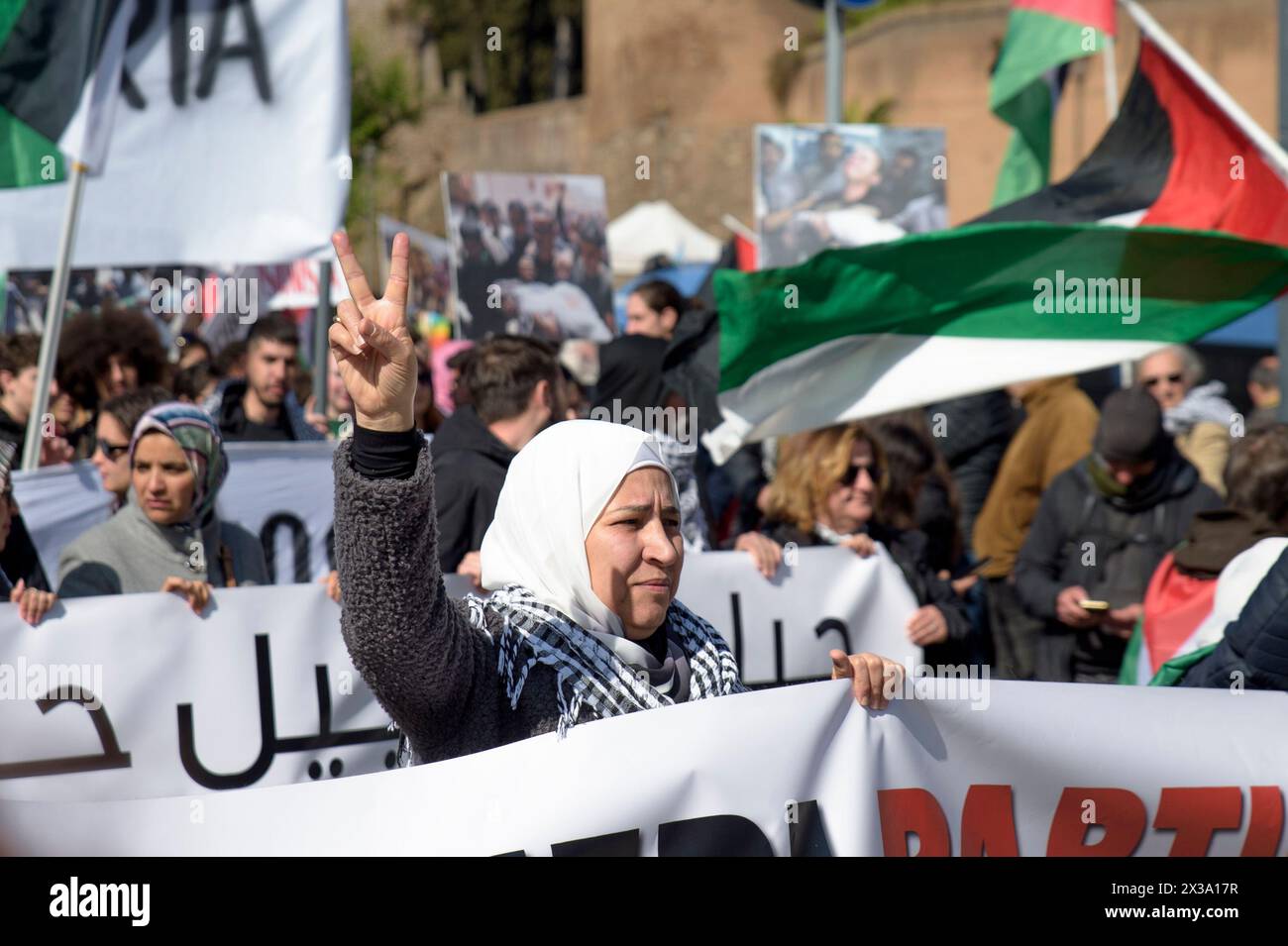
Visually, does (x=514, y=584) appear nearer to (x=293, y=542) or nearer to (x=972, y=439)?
(x=293, y=542)

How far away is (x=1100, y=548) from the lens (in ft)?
19.6

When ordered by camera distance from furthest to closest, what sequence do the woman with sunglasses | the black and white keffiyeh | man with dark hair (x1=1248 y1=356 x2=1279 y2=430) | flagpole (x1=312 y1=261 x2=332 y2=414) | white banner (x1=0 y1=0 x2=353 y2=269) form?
man with dark hair (x1=1248 y1=356 x2=1279 y2=430)
flagpole (x1=312 y1=261 x2=332 y2=414)
white banner (x1=0 y1=0 x2=353 y2=269)
the woman with sunglasses
the black and white keffiyeh

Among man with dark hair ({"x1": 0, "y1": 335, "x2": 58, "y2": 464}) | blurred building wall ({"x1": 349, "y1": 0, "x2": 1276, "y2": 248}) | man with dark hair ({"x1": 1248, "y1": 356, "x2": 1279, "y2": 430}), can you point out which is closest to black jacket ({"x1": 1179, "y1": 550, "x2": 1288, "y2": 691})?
man with dark hair ({"x1": 0, "y1": 335, "x2": 58, "y2": 464})

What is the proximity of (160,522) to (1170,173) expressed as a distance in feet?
12.0

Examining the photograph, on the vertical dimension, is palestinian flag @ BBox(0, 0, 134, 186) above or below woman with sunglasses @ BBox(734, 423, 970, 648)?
above

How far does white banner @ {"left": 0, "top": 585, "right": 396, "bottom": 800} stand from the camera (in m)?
4.26

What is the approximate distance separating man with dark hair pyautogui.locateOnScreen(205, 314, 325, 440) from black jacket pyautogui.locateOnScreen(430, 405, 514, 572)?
6.69 feet

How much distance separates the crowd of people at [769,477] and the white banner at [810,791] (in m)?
0.41

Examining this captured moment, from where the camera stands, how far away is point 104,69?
5969 millimetres

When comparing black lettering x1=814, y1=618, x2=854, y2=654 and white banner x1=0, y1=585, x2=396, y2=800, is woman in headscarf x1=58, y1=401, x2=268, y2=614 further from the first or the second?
black lettering x1=814, y1=618, x2=854, y2=654

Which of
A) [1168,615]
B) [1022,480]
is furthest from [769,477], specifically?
[1168,615]

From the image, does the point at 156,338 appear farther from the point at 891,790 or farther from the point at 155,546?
the point at 891,790
